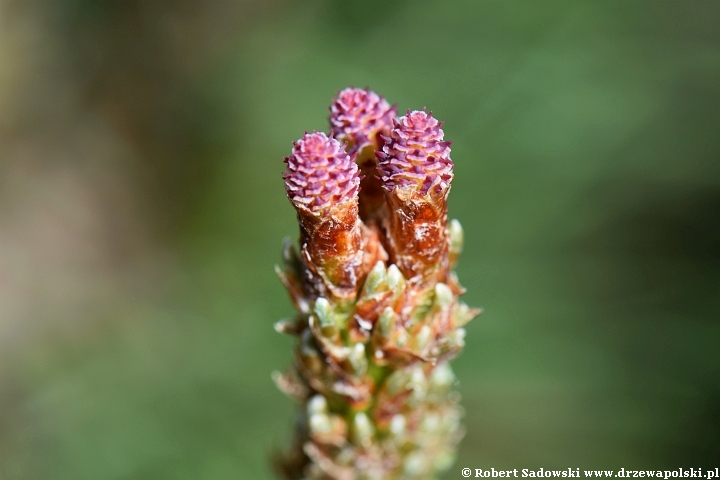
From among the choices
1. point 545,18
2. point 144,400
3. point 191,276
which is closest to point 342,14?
point 545,18

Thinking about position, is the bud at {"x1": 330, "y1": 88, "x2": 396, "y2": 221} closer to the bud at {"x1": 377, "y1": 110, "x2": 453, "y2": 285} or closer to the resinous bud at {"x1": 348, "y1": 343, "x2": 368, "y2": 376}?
the bud at {"x1": 377, "y1": 110, "x2": 453, "y2": 285}

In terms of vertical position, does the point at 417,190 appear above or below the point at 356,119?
below

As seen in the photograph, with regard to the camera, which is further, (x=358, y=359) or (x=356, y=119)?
(x=358, y=359)

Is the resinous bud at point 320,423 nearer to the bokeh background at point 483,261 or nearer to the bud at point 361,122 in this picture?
the bud at point 361,122

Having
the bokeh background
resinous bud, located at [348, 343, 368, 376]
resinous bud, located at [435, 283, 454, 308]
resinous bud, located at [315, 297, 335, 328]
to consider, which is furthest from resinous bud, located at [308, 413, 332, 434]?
the bokeh background

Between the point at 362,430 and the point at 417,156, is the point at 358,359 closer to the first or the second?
the point at 362,430

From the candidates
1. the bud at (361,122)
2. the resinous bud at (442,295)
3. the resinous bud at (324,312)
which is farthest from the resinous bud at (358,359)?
the bud at (361,122)

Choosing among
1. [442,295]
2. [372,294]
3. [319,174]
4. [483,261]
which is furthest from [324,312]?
[483,261]
